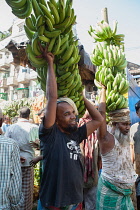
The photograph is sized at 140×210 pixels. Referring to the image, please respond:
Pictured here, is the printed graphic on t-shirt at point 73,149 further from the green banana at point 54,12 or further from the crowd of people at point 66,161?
the green banana at point 54,12

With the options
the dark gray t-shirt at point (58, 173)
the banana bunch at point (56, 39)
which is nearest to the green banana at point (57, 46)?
the banana bunch at point (56, 39)

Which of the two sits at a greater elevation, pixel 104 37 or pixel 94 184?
pixel 104 37

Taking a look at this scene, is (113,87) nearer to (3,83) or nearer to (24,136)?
(24,136)

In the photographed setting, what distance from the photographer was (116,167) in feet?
7.00

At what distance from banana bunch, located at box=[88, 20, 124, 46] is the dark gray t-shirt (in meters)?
1.79

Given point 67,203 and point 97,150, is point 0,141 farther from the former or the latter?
point 97,150

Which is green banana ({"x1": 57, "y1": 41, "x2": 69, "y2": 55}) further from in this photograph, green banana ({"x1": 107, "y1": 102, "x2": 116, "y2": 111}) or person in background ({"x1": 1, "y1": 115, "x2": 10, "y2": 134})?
person in background ({"x1": 1, "y1": 115, "x2": 10, "y2": 134})

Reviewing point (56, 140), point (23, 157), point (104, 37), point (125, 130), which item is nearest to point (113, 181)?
point (125, 130)

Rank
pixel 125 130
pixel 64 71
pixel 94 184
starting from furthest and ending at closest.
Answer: pixel 94 184 → pixel 125 130 → pixel 64 71

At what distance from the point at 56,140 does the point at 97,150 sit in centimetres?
227

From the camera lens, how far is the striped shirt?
146 cm

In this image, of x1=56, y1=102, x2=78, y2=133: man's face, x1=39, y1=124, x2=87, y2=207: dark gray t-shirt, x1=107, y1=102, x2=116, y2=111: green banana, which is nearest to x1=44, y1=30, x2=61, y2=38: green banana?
x1=56, y1=102, x2=78, y2=133: man's face

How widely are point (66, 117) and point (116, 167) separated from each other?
3.46ft

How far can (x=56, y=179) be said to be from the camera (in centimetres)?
140
